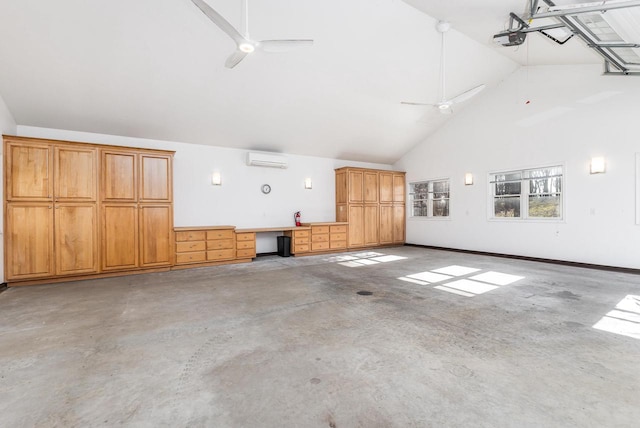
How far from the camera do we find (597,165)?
5.83 metres

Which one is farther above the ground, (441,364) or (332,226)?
(332,226)

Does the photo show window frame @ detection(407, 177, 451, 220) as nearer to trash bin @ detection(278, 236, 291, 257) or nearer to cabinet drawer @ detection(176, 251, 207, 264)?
trash bin @ detection(278, 236, 291, 257)

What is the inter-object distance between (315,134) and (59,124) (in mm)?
5402

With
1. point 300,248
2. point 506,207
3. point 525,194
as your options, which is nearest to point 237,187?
point 300,248

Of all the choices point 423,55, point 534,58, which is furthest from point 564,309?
point 534,58

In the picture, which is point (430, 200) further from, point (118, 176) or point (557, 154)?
point (118, 176)

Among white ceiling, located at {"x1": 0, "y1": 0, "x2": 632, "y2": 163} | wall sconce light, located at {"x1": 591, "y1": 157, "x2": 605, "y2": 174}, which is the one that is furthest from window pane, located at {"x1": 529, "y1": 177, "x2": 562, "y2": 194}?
white ceiling, located at {"x1": 0, "y1": 0, "x2": 632, "y2": 163}

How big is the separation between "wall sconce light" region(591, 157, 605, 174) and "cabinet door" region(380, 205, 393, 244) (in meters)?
5.08

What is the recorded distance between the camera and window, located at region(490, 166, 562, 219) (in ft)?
21.6

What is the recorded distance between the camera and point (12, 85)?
4.59 metres

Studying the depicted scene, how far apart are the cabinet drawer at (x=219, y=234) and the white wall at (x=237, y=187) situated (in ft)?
2.46

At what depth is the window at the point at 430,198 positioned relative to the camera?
8.99 m

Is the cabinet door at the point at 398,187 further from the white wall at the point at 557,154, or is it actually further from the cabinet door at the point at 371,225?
the white wall at the point at 557,154

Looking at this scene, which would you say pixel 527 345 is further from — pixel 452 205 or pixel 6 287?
pixel 6 287
